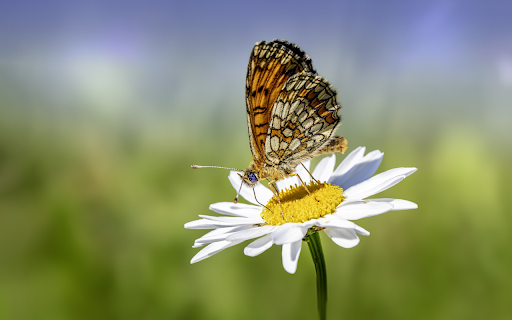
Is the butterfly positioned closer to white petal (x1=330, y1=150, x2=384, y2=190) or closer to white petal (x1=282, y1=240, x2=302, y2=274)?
white petal (x1=330, y1=150, x2=384, y2=190)

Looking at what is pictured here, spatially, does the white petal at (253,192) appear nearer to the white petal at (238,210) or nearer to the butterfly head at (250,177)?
the white petal at (238,210)

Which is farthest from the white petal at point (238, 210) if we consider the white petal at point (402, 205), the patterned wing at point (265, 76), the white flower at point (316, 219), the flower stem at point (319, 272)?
the white petal at point (402, 205)

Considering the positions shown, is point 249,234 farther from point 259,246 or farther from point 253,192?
point 253,192

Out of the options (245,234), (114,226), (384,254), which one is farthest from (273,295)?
(114,226)

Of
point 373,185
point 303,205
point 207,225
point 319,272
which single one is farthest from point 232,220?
point 373,185

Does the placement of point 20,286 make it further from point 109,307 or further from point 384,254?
point 384,254

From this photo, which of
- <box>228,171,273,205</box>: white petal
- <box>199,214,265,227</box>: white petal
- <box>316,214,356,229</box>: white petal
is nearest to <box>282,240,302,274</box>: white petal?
<box>316,214,356,229</box>: white petal
